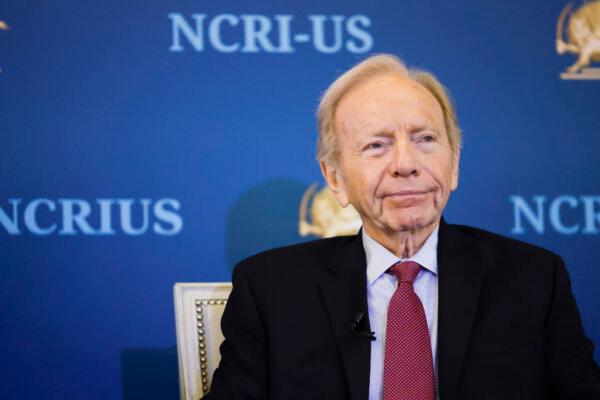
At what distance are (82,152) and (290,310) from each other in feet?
3.49

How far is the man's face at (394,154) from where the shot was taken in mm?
1942

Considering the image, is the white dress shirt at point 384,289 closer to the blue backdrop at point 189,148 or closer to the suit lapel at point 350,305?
the suit lapel at point 350,305

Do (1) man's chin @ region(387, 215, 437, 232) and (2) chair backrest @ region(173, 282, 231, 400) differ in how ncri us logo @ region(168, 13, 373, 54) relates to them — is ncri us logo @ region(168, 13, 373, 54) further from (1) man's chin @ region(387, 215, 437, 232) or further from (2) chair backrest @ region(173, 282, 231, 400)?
(1) man's chin @ region(387, 215, 437, 232)

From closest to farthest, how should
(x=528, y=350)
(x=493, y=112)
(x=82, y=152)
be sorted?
(x=528, y=350)
(x=82, y=152)
(x=493, y=112)

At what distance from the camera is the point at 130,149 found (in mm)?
2734

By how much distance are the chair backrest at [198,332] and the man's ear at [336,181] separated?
1.24 feet

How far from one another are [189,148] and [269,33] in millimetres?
470

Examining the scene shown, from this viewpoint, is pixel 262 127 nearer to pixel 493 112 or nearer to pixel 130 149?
pixel 130 149

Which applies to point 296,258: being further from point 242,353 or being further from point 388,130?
point 388,130

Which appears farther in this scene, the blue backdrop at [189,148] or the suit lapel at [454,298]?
the blue backdrop at [189,148]

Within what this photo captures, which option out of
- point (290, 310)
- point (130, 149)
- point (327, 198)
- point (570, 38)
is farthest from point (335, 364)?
point (570, 38)

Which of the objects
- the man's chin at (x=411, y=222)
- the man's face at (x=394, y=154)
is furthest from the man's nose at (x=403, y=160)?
the man's chin at (x=411, y=222)

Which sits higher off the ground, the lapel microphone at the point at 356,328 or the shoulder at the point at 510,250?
the shoulder at the point at 510,250

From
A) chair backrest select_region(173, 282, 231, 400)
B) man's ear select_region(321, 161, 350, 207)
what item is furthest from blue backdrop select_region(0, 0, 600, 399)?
man's ear select_region(321, 161, 350, 207)
